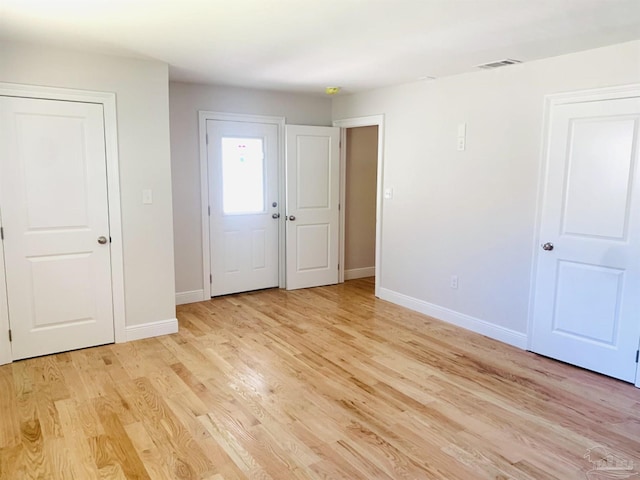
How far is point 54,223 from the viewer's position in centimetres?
355

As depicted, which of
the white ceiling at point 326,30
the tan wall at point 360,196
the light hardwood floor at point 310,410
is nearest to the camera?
the light hardwood floor at point 310,410

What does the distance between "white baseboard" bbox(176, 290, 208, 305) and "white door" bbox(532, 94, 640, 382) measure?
3.40 meters

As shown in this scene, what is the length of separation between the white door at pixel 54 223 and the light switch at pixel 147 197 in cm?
31

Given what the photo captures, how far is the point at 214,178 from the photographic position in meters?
5.09

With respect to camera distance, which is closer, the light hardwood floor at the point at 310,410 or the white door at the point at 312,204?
the light hardwood floor at the point at 310,410

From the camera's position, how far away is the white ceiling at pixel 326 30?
2500mm

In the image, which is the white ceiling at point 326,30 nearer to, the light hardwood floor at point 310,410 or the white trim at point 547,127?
the white trim at point 547,127

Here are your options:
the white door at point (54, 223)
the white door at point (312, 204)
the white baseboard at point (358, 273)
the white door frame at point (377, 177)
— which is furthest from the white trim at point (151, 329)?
the white baseboard at point (358, 273)

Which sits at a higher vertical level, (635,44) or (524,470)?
(635,44)

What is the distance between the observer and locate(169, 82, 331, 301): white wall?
15.9 ft

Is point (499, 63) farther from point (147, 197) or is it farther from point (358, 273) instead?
point (358, 273)

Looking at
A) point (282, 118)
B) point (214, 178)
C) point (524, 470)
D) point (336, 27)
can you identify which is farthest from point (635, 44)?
point (214, 178)

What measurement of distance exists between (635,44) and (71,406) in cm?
430

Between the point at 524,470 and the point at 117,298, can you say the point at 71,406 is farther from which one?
the point at 524,470
